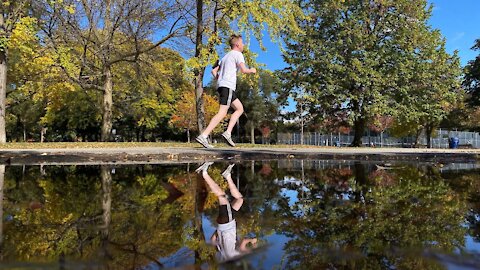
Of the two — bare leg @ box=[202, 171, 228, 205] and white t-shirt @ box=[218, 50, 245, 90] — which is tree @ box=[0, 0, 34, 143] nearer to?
white t-shirt @ box=[218, 50, 245, 90]

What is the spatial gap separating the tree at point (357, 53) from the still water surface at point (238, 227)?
70.6 ft

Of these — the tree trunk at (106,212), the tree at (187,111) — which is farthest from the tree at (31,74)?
the tree trunk at (106,212)

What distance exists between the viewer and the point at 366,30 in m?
25.6

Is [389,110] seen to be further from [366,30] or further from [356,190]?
[356,190]

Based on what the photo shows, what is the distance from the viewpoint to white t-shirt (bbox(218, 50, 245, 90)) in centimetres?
630

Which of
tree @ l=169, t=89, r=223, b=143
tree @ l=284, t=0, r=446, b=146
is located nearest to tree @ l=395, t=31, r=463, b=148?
tree @ l=284, t=0, r=446, b=146

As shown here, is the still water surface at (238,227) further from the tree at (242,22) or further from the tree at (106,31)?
the tree at (106,31)

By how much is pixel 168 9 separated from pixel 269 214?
18.6 metres

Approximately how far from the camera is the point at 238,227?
1.98 metres

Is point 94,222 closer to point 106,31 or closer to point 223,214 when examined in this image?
point 223,214

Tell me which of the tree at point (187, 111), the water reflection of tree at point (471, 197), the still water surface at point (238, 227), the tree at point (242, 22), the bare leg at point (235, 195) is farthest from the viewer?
the tree at point (187, 111)

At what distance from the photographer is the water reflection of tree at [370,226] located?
146cm

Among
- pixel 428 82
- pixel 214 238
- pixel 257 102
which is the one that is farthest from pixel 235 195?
pixel 257 102

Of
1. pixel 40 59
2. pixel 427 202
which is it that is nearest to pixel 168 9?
pixel 40 59
